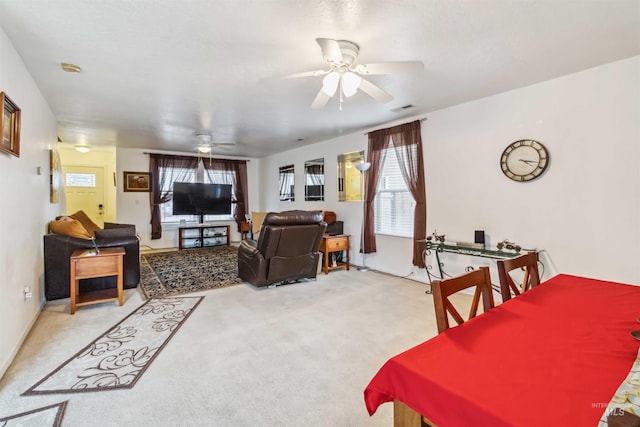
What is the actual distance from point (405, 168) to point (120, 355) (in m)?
4.01

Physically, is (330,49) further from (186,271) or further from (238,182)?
(238,182)

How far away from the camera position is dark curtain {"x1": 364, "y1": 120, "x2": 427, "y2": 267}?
428 cm

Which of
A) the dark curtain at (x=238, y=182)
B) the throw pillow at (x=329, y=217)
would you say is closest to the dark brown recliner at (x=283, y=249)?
the throw pillow at (x=329, y=217)

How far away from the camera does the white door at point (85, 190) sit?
293 inches

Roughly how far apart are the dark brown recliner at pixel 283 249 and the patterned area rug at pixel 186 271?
57cm

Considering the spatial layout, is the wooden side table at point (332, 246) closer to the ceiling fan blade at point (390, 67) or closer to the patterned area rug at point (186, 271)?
the patterned area rug at point (186, 271)

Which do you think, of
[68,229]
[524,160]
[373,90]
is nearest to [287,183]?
[68,229]

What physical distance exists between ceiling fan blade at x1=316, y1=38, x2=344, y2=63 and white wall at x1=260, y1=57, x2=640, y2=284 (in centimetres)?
241

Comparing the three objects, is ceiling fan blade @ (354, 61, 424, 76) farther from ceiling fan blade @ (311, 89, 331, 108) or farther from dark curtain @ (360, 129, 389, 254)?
dark curtain @ (360, 129, 389, 254)

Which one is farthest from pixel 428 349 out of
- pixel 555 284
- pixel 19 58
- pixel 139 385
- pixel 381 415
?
pixel 19 58

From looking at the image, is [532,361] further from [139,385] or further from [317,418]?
[139,385]

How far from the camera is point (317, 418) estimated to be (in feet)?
5.48

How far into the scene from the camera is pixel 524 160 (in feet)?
10.8

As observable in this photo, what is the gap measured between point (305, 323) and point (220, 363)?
3.08ft
